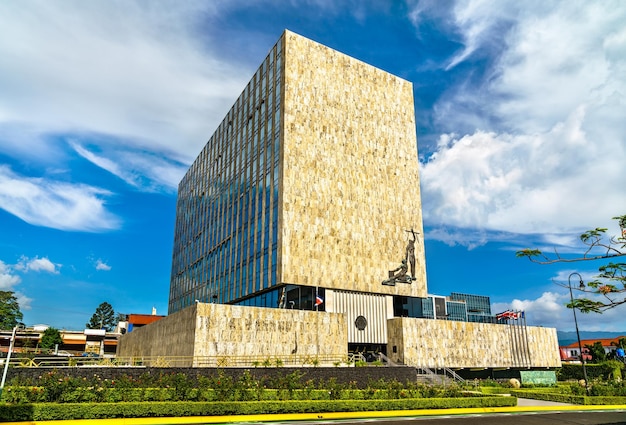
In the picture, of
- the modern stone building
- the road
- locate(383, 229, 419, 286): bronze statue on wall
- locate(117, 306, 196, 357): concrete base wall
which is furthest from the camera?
locate(383, 229, 419, 286): bronze statue on wall

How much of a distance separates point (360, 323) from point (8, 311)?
92791 mm

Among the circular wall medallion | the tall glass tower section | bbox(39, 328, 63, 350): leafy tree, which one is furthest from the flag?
bbox(39, 328, 63, 350): leafy tree

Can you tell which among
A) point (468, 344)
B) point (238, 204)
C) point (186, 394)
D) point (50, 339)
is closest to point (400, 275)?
point (468, 344)

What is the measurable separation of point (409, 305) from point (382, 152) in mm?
20814

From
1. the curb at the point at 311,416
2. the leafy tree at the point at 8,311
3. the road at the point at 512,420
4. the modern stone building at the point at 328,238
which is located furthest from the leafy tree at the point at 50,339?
the road at the point at 512,420

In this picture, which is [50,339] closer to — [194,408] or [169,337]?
[169,337]

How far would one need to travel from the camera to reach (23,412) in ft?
67.5

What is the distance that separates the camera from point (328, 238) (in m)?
54.4

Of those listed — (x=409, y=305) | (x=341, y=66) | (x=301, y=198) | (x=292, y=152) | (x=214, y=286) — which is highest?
(x=341, y=66)

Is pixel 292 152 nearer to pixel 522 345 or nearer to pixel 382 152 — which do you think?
pixel 382 152

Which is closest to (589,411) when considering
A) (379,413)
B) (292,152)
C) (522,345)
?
(379,413)

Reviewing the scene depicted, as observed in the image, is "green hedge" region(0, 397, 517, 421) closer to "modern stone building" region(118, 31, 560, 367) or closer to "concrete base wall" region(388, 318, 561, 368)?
"modern stone building" region(118, 31, 560, 367)

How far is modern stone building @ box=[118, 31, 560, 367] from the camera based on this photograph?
47.2 m

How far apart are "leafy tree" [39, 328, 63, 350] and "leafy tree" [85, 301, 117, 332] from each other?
61.1 metres
